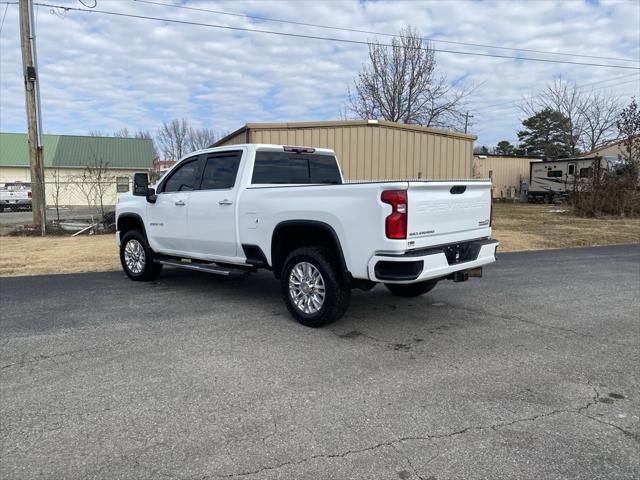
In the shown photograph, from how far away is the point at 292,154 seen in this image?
22.9 feet

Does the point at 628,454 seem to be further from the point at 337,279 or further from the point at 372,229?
the point at 337,279

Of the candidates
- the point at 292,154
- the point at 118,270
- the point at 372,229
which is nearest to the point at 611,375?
→ the point at 372,229

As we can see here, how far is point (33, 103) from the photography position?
15.6 m

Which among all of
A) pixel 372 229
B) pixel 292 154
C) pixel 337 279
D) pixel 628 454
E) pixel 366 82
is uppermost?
pixel 366 82

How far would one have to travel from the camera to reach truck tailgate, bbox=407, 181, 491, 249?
4832 mm

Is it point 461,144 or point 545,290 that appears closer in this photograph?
point 545,290

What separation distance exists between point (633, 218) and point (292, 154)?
19279 mm

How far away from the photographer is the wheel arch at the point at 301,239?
204 inches

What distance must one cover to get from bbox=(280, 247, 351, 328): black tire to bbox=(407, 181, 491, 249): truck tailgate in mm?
894

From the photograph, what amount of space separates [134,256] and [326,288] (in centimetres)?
419

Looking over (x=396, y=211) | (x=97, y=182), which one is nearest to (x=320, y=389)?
(x=396, y=211)

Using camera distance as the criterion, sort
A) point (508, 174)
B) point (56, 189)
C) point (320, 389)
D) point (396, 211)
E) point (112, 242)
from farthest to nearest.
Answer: point (508, 174) < point (56, 189) < point (112, 242) < point (396, 211) < point (320, 389)

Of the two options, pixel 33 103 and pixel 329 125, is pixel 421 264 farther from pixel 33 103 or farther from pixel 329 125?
Answer: pixel 33 103

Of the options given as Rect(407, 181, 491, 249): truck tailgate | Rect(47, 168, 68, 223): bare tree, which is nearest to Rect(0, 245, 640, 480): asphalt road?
Rect(407, 181, 491, 249): truck tailgate
